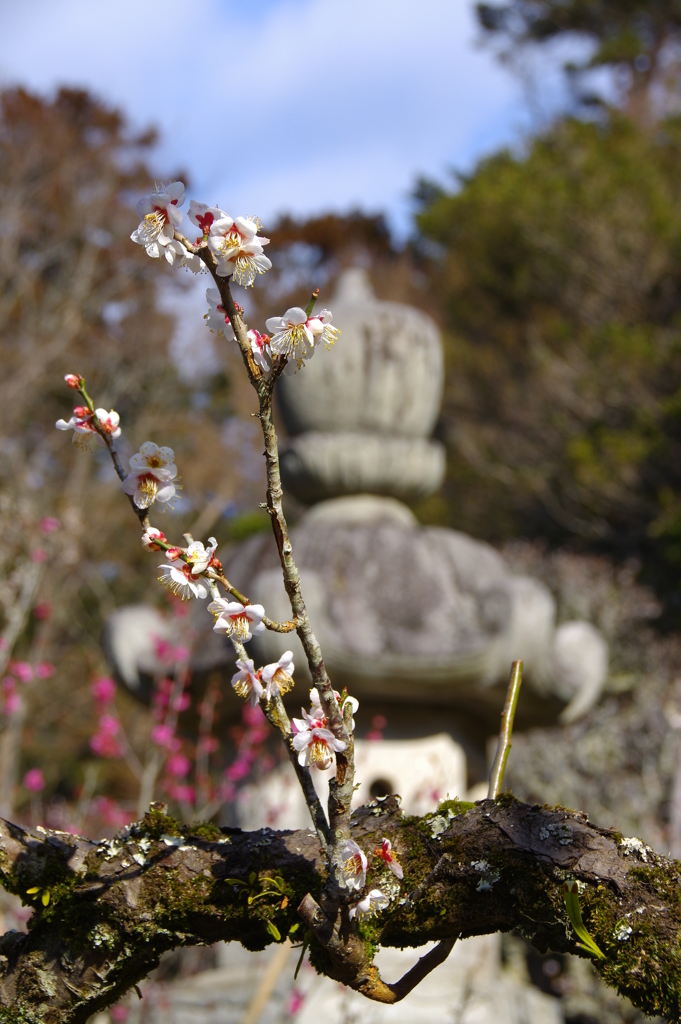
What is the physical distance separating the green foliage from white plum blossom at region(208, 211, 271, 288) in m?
8.47

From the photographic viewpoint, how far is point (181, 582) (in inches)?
37.8

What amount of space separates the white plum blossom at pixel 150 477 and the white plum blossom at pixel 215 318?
14 centimetres

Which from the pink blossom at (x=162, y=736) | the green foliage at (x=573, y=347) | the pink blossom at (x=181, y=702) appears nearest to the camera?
the pink blossom at (x=162, y=736)

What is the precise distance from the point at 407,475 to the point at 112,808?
1.97 meters

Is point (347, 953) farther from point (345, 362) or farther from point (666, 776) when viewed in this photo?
point (666, 776)

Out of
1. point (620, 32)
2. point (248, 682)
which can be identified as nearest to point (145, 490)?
point (248, 682)

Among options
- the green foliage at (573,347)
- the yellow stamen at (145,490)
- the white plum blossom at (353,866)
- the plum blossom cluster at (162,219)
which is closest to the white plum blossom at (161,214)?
the plum blossom cluster at (162,219)

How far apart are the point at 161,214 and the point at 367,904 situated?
2.30 feet

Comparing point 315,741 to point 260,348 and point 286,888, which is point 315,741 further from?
point 260,348

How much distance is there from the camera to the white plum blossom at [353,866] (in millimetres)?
933

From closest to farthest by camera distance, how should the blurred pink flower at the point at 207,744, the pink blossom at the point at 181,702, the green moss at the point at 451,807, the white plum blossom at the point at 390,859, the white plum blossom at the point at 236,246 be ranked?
the white plum blossom at the point at 236,246, the white plum blossom at the point at 390,859, the green moss at the point at 451,807, the pink blossom at the point at 181,702, the blurred pink flower at the point at 207,744

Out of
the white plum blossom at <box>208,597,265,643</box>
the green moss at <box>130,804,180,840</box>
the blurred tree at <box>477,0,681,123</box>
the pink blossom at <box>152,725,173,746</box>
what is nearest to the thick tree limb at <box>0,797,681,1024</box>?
the green moss at <box>130,804,180,840</box>

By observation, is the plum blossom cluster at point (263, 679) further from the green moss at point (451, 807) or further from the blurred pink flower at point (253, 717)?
the blurred pink flower at point (253, 717)

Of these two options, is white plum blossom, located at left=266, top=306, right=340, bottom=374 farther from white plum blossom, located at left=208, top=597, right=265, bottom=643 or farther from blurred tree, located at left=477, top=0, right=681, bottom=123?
blurred tree, located at left=477, top=0, right=681, bottom=123
